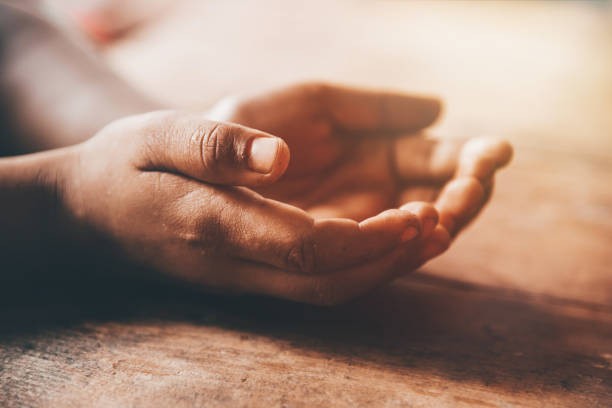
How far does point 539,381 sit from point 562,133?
1282 millimetres

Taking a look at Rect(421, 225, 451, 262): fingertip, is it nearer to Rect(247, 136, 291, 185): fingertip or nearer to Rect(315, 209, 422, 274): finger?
Rect(315, 209, 422, 274): finger

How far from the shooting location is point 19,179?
1.77ft

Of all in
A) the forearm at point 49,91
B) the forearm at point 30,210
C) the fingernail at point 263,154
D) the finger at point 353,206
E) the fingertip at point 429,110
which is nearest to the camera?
the fingernail at point 263,154

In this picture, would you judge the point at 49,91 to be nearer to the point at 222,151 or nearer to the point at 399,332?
the point at 222,151

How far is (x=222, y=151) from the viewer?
16.7 inches

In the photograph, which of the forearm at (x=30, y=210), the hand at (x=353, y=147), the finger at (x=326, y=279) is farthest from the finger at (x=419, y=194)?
the forearm at (x=30, y=210)

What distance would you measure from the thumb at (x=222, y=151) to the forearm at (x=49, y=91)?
1.63 ft

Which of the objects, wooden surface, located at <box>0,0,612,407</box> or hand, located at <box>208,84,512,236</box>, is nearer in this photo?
wooden surface, located at <box>0,0,612,407</box>

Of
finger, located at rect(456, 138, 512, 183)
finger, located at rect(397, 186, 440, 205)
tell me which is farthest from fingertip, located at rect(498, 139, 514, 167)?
finger, located at rect(397, 186, 440, 205)

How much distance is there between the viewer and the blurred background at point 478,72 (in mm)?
832

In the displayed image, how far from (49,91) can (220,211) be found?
675mm

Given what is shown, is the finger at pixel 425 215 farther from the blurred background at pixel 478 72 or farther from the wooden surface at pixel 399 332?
the blurred background at pixel 478 72

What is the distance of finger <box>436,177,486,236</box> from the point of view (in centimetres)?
57

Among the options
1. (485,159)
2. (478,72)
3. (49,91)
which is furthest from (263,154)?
(478,72)
